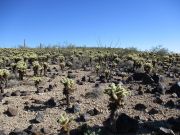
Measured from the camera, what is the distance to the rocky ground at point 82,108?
12.8m

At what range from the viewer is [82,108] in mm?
14836

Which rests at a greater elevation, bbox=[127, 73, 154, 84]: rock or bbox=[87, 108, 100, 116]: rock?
bbox=[127, 73, 154, 84]: rock

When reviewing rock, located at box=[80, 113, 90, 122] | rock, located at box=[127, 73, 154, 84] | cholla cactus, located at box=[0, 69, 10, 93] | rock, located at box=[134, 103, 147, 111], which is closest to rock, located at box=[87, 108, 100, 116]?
rock, located at box=[80, 113, 90, 122]

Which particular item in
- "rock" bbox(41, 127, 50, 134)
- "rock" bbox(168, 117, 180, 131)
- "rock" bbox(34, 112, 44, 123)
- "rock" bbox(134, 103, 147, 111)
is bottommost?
"rock" bbox(41, 127, 50, 134)

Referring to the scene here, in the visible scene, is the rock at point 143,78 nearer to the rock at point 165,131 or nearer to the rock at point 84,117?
the rock at point 84,117

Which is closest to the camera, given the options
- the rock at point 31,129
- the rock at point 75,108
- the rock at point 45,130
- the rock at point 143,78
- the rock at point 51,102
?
the rock at point 31,129

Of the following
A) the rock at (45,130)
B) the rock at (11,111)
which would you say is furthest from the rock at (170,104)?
the rock at (11,111)

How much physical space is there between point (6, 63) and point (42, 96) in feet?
42.7

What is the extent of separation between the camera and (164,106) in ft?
48.8

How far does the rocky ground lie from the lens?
12.8 metres

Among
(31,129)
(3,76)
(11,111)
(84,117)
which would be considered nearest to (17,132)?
(31,129)

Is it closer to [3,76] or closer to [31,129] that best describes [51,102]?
[31,129]

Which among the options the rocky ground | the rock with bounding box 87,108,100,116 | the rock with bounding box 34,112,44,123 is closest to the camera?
the rocky ground

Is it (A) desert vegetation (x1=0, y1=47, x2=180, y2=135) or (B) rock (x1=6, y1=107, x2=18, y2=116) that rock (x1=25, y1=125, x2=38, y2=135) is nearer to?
(A) desert vegetation (x1=0, y1=47, x2=180, y2=135)
